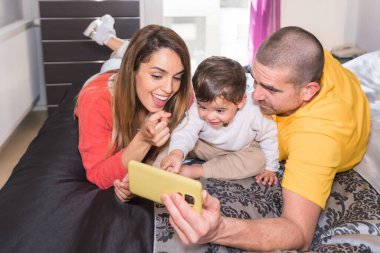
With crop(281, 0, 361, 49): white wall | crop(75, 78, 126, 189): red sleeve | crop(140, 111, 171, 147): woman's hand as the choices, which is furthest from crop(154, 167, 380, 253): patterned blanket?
crop(281, 0, 361, 49): white wall

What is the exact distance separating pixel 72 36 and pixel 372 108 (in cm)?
250

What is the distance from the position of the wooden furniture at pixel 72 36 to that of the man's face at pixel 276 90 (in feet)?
7.99

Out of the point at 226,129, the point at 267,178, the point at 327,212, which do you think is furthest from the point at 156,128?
the point at 327,212

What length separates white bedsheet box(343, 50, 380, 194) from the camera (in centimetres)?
147

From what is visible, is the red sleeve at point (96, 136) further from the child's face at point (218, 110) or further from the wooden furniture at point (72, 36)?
the wooden furniture at point (72, 36)

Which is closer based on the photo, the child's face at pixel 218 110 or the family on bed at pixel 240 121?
the family on bed at pixel 240 121

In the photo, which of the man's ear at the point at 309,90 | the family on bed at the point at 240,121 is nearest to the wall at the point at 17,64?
the family on bed at the point at 240,121

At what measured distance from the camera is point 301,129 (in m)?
1.30

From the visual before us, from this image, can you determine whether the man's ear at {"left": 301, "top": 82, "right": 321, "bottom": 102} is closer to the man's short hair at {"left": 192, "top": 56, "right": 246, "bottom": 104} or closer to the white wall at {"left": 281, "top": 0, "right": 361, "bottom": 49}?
the man's short hair at {"left": 192, "top": 56, "right": 246, "bottom": 104}

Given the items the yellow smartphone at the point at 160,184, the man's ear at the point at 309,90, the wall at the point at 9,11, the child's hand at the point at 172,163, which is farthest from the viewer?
the wall at the point at 9,11

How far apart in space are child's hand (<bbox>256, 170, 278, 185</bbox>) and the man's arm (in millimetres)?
290

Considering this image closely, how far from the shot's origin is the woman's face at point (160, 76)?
1.52m

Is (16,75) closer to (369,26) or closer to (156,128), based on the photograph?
(156,128)

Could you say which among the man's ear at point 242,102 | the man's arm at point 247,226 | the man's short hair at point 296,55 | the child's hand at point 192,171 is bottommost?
the child's hand at point 192,171
